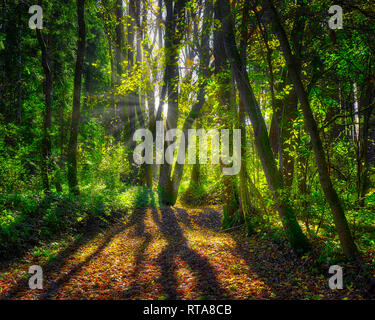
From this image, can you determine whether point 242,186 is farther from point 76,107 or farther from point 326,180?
point 76,107

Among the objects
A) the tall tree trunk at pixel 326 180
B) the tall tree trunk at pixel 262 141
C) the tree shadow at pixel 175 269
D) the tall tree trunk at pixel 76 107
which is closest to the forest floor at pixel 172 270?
the tree shadow at pixel 175 269

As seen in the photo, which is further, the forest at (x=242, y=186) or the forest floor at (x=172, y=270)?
the forest at (x=242, y=186)

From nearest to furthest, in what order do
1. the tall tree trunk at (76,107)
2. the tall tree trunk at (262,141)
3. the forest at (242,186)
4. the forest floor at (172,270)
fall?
the forest floor at (172,270), the forest at (242,186), the tall tree trunk at (262,141), the tall tree trunk at (76,107)

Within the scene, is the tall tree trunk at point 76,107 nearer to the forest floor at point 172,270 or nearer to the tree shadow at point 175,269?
the forest floor at point 172,270

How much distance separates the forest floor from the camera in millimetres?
3936

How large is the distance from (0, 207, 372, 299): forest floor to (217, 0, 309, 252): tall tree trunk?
455mm

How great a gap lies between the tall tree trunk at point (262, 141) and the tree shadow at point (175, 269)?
178cm

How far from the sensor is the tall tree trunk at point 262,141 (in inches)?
199

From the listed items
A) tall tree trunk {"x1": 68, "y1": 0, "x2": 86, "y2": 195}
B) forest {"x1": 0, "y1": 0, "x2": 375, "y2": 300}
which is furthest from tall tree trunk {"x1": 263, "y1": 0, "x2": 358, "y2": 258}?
tall tree trunk {"x1": 68, "y1": 0, "x2": 86, "y2": 195}

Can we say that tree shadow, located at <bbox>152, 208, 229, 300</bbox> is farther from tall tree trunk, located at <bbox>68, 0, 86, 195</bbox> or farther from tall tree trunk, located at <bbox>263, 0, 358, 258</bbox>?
tall tree trunk, located at <bbox>68, 0, 86, 195</bbox>

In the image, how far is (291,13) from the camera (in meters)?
4.77

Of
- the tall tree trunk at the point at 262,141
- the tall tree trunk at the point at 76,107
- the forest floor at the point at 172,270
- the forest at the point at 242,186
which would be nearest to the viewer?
the forest floor at the point at 172,270

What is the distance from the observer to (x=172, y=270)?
16.6 ft
